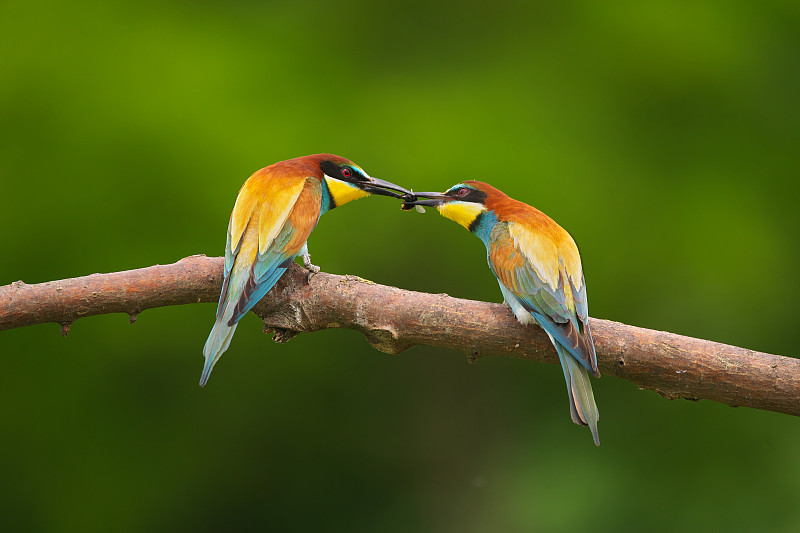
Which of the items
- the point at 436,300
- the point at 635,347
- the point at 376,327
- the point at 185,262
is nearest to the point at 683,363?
the point at 635,347

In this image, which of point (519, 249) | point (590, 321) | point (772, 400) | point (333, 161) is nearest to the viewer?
point (772, 400)

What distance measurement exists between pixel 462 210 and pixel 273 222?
2.03 feet

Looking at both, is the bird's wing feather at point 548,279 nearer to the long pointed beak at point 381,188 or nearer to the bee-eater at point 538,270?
the bee-eater at point 538,270

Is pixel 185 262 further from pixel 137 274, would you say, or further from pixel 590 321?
pixel 590 321

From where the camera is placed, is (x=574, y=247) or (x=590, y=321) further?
(x=574, y=247)

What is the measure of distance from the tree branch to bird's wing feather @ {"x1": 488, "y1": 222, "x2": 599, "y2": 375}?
70mm

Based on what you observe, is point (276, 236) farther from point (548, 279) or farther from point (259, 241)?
point (548, 279)

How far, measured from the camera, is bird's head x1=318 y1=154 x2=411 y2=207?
2.28 m

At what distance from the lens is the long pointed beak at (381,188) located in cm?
227

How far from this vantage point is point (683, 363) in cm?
184

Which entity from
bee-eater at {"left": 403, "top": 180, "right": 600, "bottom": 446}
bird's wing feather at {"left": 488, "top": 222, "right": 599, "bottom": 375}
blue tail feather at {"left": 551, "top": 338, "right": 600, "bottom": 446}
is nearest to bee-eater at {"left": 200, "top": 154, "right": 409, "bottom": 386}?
bee-eater at {"left": 403, "top": 180, "right": 600, "bottom": 446}

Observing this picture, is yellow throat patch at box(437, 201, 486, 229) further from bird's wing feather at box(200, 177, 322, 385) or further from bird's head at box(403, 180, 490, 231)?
bird's wing feather at box(200, 177, 322, 385)

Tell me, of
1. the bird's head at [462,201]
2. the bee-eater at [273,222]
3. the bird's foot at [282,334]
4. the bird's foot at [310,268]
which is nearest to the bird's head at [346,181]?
the bee-eater at [273,222]

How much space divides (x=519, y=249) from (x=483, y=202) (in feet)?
0.91
